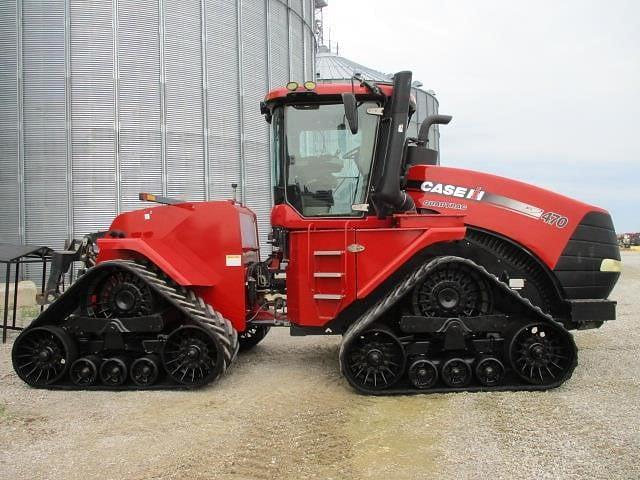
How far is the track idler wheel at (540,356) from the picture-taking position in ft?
18.8

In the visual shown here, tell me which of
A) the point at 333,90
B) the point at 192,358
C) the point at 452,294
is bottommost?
the point at 192,358

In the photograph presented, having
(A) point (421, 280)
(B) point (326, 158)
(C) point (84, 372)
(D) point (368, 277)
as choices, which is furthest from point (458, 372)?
(C) point (84, 372)

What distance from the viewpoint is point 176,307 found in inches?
240

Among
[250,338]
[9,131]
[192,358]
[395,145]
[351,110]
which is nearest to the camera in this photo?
[351,110]

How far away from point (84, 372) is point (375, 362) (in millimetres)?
3158

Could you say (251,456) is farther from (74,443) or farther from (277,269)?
(277,269)

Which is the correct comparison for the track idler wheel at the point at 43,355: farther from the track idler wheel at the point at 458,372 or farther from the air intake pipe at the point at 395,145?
the track idler wheel at the point at 458,372

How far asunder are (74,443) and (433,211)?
4.17 meters

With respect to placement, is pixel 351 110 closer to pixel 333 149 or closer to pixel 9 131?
pixel 333 149

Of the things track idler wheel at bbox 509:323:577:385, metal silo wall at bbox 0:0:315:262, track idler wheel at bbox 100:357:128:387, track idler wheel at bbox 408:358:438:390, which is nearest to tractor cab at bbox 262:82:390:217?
track idler wheel at bbox 408:358:438:390

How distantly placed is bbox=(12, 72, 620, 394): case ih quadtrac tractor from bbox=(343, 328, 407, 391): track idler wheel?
0.01 meters

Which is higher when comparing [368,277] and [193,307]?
[368,277]

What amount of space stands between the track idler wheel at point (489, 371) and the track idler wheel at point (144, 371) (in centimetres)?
343

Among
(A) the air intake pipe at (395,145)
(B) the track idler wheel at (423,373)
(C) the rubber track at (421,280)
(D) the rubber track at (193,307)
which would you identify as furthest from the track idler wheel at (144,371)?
(A) the air intake pipe at (395,145)
